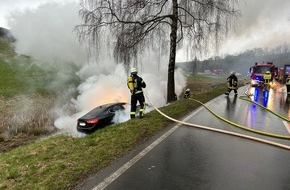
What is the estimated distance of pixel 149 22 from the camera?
1459 centimetres

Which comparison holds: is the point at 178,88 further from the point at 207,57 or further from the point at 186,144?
the point at 186,144

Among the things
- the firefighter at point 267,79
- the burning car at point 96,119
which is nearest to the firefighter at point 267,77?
the firefighter at point 267,79

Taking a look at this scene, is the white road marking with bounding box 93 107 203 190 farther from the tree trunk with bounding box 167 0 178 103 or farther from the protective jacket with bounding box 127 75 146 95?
the tree trunk with bounding box 167 0 178 103

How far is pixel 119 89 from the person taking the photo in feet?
70.4

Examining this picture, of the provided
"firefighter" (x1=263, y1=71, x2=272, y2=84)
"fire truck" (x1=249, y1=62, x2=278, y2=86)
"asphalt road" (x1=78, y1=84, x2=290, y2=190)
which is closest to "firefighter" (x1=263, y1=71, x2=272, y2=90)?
"firefighter" (x1=263, y1=71, x2=272, y2=84)

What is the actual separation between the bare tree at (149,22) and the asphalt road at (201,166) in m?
7.66

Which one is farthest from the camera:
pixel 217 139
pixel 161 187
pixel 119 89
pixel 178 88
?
pixel 178 88

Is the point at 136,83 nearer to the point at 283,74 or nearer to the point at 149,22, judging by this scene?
the point at 149,22

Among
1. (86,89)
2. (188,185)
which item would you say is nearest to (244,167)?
(188,185)

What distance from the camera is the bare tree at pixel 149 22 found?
14.1 meters

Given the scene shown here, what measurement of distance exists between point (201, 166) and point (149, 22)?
1063 centimetres

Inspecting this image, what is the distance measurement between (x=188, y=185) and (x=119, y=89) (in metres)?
17.4

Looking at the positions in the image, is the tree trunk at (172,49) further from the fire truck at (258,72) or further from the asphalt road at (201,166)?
the fire truck at (258,72)

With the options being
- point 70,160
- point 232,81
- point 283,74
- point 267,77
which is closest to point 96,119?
point 70,160
